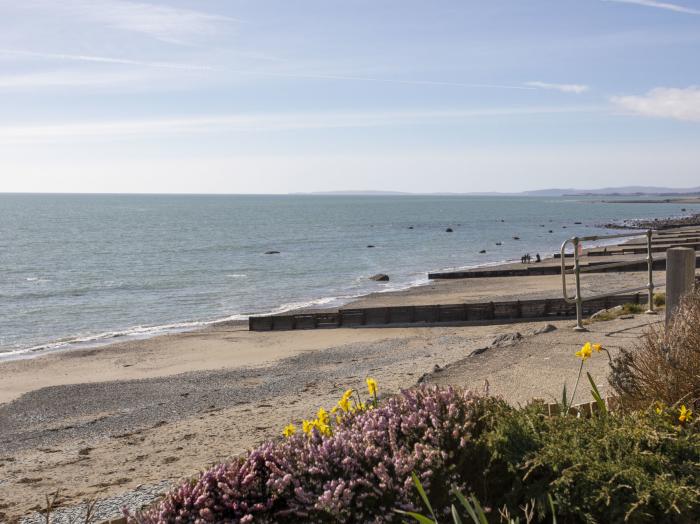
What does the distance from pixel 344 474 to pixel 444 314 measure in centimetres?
1995

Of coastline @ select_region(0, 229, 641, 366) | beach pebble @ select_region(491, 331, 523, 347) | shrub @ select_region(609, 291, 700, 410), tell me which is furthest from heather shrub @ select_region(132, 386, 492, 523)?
coastline @ select_region(0, 229, 641, 366)

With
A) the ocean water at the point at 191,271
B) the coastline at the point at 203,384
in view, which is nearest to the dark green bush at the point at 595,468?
the coastline at the point at 203,384

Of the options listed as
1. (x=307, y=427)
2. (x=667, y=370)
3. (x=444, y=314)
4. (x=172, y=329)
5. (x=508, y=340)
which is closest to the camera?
(x=307, y=427)

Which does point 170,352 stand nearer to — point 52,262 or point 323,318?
point 323,318

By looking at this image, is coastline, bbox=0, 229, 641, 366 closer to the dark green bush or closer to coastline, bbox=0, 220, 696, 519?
coastline, bbox=0, 220, 696, 519

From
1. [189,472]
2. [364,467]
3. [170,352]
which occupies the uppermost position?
[364,467]

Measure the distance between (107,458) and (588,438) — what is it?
8.03 m

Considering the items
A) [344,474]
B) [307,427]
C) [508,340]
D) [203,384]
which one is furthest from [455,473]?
[203,384]

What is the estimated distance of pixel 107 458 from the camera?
1022 cm

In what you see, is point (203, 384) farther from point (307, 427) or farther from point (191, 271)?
point (191, 271)

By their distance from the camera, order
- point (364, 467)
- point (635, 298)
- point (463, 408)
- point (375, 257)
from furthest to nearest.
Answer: point (375, 257) → point (635, 298) → point (463, 408) → point (364, 467)

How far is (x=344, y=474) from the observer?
12.5ft

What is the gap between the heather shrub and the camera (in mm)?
3615

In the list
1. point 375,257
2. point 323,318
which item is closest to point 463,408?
point 323,318
